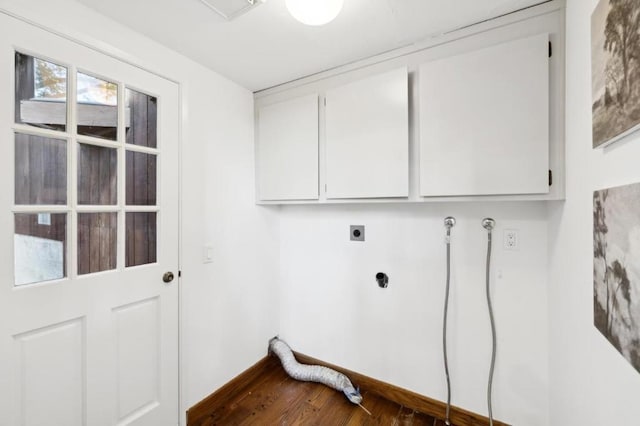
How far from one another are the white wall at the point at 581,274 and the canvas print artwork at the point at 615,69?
0.20ft

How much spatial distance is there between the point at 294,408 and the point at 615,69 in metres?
2.26

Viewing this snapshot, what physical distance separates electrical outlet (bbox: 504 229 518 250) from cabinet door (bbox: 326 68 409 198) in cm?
62

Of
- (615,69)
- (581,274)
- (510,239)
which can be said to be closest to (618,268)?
(581,274)

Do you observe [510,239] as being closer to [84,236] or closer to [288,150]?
[288,150]

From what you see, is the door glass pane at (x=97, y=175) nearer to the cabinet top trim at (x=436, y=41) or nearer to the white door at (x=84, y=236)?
the white door at (x=84, y=236)

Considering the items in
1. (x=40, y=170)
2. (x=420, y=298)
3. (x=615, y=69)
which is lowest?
(x=420, y=298)

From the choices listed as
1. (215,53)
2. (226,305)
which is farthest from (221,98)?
(226,305)

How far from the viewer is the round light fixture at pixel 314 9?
42.1 inches

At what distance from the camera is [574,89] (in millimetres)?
1090

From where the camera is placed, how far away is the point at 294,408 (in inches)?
70.3

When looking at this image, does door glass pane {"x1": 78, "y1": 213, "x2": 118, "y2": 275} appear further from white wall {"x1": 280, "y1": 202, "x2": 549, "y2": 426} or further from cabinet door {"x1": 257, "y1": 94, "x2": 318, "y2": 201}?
white wall {"x1": 280, "y1": 202, "x2": 549, "y2": 426}

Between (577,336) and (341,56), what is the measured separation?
1873mm

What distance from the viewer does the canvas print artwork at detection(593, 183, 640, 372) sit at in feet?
2.06

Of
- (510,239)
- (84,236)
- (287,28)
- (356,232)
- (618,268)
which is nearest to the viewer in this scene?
(618,268)
